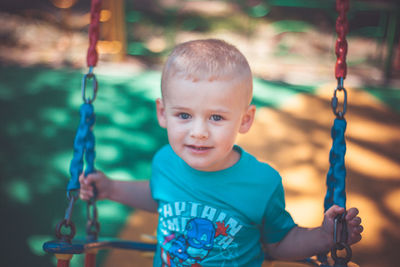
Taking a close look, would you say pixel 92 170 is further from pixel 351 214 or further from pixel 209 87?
pixel 351 214

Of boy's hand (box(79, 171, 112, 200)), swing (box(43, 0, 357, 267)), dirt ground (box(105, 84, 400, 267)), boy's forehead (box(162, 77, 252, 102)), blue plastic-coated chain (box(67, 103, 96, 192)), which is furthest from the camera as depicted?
dirt ground (box(105, 84, 400, 267))

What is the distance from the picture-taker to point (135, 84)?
4.04 metres

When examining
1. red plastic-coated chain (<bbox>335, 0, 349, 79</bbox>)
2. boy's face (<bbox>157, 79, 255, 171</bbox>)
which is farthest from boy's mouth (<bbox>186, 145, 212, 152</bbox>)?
red plastic-coated chain (<bbox>335, 0, 349, 79</bbox>)

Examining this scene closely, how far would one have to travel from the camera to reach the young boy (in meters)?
1.19

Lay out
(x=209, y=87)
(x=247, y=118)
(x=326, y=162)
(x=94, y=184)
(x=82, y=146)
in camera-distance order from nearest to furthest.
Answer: (x=209, y=87)
(x=247, y=118)
(x=82, y=146)
(x=94, y=184)
(x=326, y=162)

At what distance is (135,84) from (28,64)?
1.51 m

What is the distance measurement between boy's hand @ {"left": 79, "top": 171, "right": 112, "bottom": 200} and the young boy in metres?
0.21

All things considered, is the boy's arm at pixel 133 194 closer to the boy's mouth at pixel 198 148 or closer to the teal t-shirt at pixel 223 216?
the teal t-shirt at pixel 223 216

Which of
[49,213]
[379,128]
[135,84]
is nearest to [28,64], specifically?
[135,84]

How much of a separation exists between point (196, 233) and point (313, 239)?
0.38 metres

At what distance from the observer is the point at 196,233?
4.30 ft

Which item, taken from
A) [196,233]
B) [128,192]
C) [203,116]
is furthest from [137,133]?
[203,116]

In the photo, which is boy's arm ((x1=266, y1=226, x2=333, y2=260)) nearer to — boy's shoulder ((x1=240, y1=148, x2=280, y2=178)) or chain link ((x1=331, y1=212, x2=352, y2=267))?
chain link ((x1=331, y1=212, x2=352, y2=267))

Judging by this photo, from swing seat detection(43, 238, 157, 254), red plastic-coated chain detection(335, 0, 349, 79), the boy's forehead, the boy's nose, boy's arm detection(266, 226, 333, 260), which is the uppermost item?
red plastic-coated chain detection(335, 0, 349, 79)
